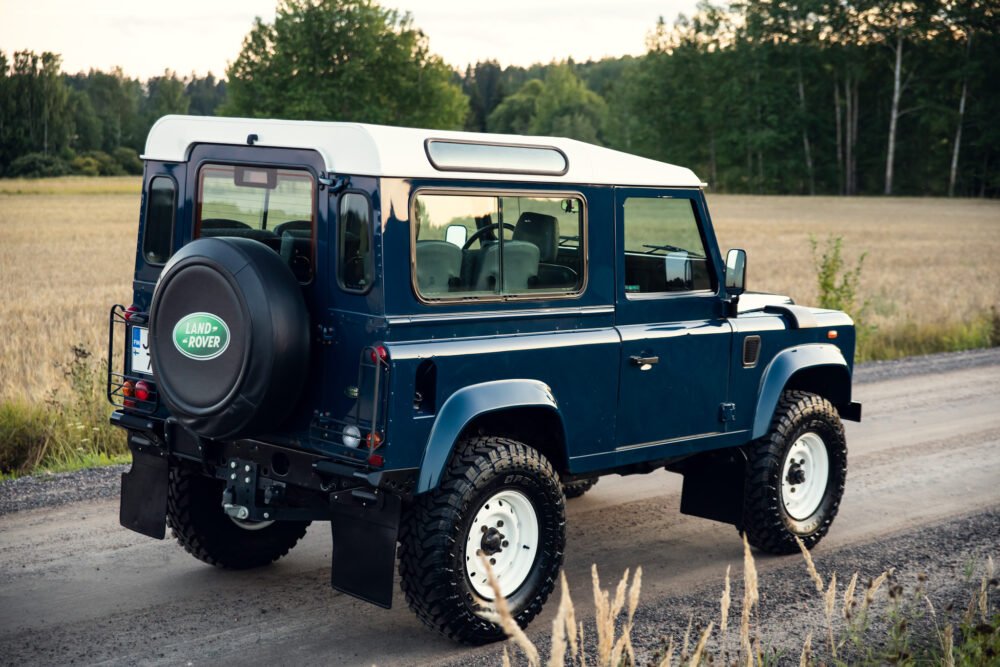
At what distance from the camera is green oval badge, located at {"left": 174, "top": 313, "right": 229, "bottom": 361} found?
15.2 ft

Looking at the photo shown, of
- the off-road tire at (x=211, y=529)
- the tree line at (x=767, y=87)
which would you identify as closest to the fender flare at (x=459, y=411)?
the off-road tire at (x=211, y=529)

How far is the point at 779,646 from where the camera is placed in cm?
503

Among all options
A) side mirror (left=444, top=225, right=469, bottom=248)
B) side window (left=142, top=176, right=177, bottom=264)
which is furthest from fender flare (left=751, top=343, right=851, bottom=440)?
side window (left=142, top=176, right=177, bottom=264)

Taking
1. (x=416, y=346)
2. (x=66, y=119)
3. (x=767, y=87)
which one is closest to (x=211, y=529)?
(x=416, y=346)

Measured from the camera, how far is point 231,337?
15.0 ft

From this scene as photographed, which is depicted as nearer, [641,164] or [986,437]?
[641,164]

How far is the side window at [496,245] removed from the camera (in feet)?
15.6

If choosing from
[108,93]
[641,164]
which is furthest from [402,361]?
[108,93]

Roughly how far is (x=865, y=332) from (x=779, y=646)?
31.7 ft

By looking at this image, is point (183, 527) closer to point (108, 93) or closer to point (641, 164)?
point (641, 164)

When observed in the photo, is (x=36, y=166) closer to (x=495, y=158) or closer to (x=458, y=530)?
(x=495, y=158)

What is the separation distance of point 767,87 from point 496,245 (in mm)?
69798

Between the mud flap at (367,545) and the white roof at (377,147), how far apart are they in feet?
4.49

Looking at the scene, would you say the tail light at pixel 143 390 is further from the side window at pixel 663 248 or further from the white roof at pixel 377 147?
the side window at pixel 663 248
